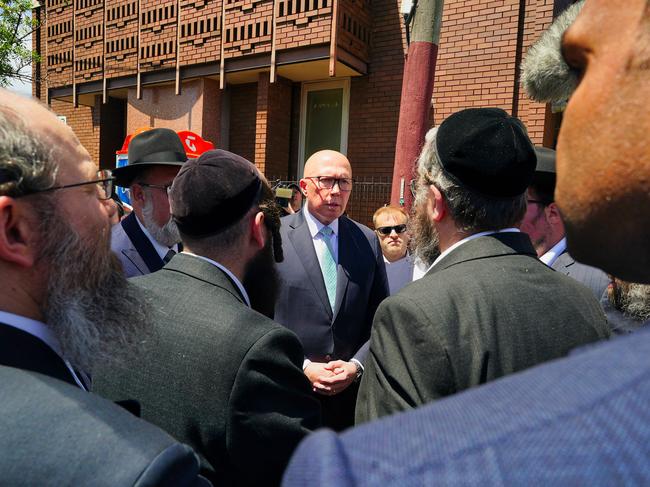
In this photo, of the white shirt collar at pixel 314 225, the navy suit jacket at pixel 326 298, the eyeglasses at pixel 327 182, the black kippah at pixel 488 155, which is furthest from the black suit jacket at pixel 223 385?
the eyeglasses at pixel 327 182

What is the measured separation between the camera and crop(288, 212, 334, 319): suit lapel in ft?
10.5

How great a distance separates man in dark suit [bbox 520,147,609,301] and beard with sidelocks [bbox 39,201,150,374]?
2260 millimetres

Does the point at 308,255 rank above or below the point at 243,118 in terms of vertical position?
below

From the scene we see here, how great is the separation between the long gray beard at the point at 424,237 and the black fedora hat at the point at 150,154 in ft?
6.64


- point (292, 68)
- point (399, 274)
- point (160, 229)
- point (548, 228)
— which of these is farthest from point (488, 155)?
point (292, 68)

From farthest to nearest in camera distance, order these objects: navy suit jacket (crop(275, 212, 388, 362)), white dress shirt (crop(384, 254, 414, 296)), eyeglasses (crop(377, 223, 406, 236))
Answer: eyeglasses (crop(377, 223, 406, 236)) < white dress shirt (crop(384, 254, 414, 296)) < navy suit jacket (crop(275, 212, 388, 362))

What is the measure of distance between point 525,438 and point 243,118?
10.7m

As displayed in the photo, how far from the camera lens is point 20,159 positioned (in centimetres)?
117

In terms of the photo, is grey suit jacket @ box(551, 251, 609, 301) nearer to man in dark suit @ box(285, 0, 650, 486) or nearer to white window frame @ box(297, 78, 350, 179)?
man in dark suit @ box(285, 0, 650, 486)

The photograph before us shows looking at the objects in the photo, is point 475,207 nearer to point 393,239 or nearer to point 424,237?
point 424,237

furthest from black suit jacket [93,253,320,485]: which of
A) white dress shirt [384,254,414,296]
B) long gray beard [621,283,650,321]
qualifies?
white dress shirt [384,254,414,296]

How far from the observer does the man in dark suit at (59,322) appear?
0.83 metres

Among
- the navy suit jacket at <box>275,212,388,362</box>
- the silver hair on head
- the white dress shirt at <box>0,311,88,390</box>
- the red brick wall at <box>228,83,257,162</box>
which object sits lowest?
the navy suit jacket at <box>275,212,388,362</box>

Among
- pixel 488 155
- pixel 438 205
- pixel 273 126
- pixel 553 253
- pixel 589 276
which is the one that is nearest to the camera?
pixel 488 155
